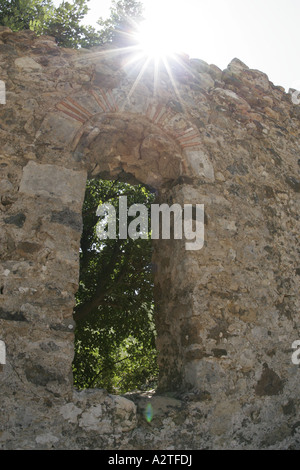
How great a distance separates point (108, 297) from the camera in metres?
6.30

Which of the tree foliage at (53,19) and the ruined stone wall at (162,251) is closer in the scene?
the ruined stone wall at (162,251)

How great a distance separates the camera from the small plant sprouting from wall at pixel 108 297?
6227 mm

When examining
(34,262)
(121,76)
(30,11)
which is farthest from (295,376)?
(30,11)

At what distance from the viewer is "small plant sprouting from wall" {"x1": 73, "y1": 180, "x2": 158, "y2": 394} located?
20.4 feet

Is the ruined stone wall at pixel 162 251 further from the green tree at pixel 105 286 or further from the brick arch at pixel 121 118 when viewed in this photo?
the green tree at pixel 105 286

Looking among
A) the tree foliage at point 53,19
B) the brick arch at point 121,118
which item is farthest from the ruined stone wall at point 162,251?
the tree foliage at point 53,19

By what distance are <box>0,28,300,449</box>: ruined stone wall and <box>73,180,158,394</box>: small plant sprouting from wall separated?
3002 millimetres

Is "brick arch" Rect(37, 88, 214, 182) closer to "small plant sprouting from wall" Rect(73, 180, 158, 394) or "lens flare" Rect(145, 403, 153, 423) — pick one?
"lens flare" Rect(145, 403, 153, 423)

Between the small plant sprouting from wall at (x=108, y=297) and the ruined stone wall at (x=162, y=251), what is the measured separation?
9.85 feet

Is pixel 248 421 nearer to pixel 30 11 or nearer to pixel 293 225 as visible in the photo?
pixel 293 225

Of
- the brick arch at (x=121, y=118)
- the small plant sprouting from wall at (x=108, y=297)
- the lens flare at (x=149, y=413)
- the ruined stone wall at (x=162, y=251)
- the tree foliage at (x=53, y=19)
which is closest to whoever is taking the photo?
the ruined stone wall at (x=162, y=251)

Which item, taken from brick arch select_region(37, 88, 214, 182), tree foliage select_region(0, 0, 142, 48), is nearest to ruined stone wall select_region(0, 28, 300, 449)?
brick arch select_region(37, 88, 214, 182)

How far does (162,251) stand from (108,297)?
10.6ft

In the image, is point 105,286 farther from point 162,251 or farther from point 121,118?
point 121,118
